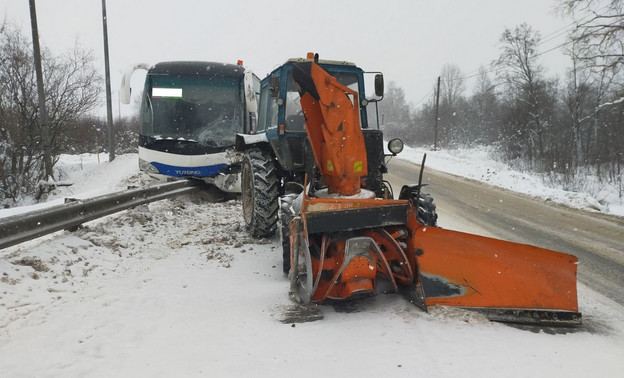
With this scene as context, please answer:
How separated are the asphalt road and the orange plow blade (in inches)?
38.8

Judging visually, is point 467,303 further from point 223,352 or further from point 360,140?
point 223,352

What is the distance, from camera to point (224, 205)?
8.75 metres

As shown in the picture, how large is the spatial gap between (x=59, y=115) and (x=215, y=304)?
56.2ft

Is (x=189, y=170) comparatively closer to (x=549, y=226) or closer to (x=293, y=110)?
(x=293, y=110)

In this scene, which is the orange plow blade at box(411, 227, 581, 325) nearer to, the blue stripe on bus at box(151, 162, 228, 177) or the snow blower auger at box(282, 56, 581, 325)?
the snow blower auger at box(282, 56, 581, 325)

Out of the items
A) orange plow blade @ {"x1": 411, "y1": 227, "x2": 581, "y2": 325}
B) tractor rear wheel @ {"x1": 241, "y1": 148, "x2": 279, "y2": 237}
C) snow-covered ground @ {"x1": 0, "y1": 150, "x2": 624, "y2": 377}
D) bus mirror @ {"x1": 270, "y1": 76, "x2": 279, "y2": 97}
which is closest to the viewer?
snow-covered ground @ {"x1": 0, "y1": 150, "x2": 624, "y2": 377}

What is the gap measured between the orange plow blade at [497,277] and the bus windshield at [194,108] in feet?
22.4

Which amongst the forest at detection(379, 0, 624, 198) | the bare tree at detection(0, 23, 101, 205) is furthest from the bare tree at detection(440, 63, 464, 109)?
the bare tree at detection(0, 23, 101, 205)

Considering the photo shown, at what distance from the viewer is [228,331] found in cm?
304

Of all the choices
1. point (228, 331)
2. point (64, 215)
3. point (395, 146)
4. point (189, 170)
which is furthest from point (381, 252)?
point (189, 170)

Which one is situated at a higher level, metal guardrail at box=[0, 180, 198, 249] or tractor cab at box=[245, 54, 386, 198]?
tractor cab at box=[245, 54, 386, 198]

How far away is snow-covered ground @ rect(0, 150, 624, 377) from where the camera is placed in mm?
2531

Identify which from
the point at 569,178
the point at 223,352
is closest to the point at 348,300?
the point at 223,352

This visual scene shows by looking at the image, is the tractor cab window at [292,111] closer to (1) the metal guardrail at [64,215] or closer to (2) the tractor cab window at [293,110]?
(2) the tractor cab window at [293,110]
